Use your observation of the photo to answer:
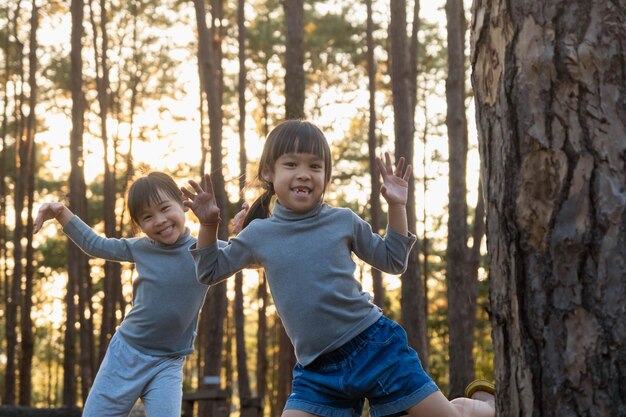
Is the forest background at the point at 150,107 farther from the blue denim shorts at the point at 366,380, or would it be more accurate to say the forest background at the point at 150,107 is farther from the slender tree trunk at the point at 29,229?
the blue denim shorts at the point at 366,380

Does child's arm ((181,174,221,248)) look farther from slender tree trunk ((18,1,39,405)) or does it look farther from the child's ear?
slender tree trunk ((18,1,39,405))

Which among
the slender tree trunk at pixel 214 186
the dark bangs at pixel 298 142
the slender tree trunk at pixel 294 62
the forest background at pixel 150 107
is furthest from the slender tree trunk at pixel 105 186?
the dark bangs at pixel 298 142

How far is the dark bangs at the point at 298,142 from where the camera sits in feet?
13.2

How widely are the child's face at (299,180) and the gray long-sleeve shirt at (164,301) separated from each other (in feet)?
4.72

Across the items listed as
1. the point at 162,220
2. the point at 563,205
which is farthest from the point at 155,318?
the point at 563,205

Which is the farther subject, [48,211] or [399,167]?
[48,211]

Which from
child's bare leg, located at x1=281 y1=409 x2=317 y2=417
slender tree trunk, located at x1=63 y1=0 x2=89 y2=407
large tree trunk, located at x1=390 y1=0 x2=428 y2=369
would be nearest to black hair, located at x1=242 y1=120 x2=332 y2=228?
child's bare leg, located at x1=281 y1=409 x2=317 y2=417

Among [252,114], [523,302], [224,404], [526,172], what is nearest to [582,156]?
[526,172]

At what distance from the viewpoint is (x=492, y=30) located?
9.10ft

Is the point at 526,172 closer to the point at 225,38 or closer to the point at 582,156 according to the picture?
the point at 582,156

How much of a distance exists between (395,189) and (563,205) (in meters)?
1.33

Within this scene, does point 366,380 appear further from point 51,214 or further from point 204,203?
point 51,214

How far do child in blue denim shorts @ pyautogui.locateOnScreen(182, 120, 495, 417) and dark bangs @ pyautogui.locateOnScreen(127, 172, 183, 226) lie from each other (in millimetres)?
1420

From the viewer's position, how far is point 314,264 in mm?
3889
